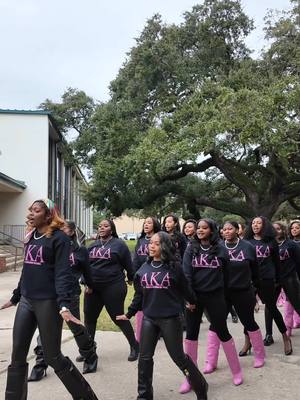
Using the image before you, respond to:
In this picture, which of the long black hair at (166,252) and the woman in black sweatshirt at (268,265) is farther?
the woman in black sweatshirt at (268,265)

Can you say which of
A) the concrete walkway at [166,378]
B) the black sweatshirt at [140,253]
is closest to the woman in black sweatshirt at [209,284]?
the concrete walkway at [166,378]

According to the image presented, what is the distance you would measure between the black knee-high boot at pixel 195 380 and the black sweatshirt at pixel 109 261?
75.6 inches

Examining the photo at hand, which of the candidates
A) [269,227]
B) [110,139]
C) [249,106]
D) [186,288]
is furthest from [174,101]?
[186,288]

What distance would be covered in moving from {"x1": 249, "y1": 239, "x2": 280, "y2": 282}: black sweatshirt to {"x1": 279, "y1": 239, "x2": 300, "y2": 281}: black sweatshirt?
0.46m

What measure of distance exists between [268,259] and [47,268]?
347cm

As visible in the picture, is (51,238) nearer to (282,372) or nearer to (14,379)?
(14,379)

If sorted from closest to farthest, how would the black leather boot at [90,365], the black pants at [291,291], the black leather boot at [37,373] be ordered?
1. the black leather boot at [37,373]
2. the black leather boot at [90,365]
3. the black pants at [291,291]

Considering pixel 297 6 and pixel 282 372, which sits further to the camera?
pixel 297 6

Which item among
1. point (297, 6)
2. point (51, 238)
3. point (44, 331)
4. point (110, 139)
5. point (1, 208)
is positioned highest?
point (297, 6)

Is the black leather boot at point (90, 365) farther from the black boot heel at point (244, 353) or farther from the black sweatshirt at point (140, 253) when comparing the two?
the black boot heel at point (244, 353)

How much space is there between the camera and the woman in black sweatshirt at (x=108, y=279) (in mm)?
6306

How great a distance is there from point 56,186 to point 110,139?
1262 cm

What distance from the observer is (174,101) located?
2450 cm

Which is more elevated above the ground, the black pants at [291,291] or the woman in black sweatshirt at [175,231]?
the woman in black sweatshirt at [175,231]
